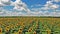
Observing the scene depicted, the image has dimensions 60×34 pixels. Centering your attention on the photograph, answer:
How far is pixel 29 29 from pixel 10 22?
0.31 metres

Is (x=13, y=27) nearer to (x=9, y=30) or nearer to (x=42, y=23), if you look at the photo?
(x=9, y=30)

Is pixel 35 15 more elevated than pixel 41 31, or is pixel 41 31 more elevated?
pixel 35 15

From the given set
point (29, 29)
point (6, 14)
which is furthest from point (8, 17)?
point (29, 29)

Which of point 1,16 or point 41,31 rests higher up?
point 1,16

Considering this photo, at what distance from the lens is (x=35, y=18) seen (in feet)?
11.4

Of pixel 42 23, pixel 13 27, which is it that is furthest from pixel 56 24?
pixel 13 27

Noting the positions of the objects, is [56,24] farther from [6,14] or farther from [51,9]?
[6,14]

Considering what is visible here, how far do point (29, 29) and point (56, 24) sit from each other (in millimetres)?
379

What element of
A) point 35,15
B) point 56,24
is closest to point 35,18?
point 35,15

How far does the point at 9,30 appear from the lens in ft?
11.3

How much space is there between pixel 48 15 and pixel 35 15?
180 millimetres

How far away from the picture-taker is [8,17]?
136 inches

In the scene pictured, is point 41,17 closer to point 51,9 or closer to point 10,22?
point 51,9

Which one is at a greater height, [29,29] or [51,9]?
[51,9]
